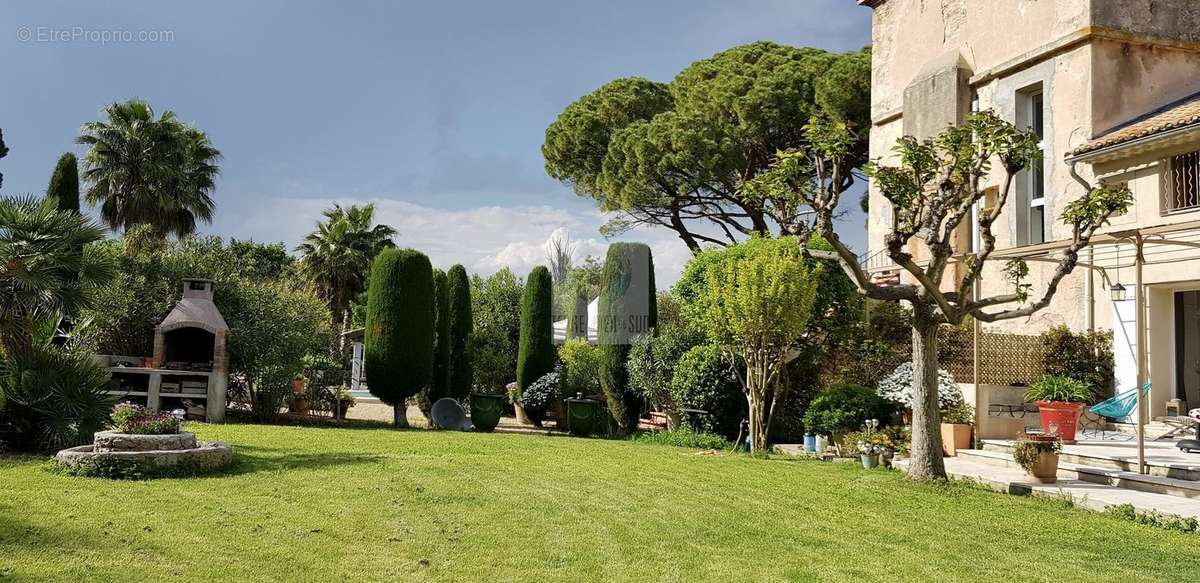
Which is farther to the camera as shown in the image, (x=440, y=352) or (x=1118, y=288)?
(x=440, y=352)

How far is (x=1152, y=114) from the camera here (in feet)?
49.5

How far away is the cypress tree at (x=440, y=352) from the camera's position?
20.6m

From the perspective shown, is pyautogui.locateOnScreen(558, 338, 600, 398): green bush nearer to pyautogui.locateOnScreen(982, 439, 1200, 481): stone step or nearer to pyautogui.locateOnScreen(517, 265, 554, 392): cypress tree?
pyautogui.locateOnScreen(517, 265, 554, 392): cypress tree

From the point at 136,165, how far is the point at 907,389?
79.0 ft

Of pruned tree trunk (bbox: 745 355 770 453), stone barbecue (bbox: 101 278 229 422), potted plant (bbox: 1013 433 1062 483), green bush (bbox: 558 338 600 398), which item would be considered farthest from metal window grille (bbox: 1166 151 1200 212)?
stone barbecue (bbox: 101 278 229 422)

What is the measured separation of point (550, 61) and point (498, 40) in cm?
89

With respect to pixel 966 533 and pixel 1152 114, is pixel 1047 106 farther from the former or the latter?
pixel 966 533

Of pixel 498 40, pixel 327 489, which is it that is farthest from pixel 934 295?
pixel 498 40

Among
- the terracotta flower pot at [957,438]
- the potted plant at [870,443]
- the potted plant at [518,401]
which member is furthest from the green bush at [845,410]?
the potted plant at [518,401]

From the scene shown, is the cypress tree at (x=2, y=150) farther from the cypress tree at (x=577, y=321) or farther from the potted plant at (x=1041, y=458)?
the potted plant at (x=1041, y=458)

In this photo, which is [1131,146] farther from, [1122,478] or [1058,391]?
[1122,478]

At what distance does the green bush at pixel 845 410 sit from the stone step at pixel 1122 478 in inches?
79.5

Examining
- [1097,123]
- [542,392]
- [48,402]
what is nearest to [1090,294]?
[1097,123]

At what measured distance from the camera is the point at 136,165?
27141 mm
